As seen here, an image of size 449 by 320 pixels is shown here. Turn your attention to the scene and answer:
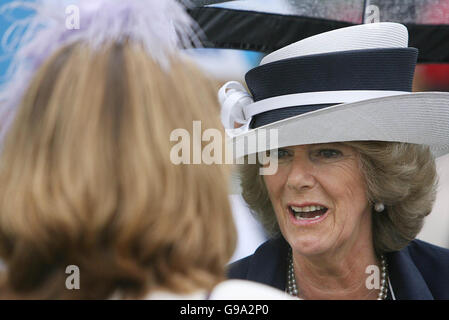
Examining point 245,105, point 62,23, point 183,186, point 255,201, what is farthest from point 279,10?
point 183,186

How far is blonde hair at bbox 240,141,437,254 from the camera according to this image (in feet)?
5.73

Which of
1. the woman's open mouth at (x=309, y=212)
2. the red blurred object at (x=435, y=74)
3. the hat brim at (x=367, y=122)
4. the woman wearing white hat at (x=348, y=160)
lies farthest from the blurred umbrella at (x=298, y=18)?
the woman's open mouth at (x=309, y=212)

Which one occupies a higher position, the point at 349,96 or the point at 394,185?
the point at 349,96

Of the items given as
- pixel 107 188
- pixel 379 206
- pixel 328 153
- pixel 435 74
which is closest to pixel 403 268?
pixel 379 206

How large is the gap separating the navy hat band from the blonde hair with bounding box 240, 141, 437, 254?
0.62ft

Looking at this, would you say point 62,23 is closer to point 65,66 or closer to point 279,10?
point 65,66

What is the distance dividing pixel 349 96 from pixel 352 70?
8 cm

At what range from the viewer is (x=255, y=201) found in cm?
205

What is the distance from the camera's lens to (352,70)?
64.7 inches

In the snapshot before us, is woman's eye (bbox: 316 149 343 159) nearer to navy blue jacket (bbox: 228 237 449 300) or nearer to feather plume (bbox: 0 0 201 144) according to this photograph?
navy blue jacket (bbox: 228 237 449 300)

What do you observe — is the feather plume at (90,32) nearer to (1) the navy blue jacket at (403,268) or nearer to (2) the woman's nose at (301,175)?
(2) the woman's nose at (301,175)

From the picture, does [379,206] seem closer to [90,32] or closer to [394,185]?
[394,185]

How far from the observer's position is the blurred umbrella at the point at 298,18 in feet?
7.14

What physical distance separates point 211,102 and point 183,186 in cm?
15
